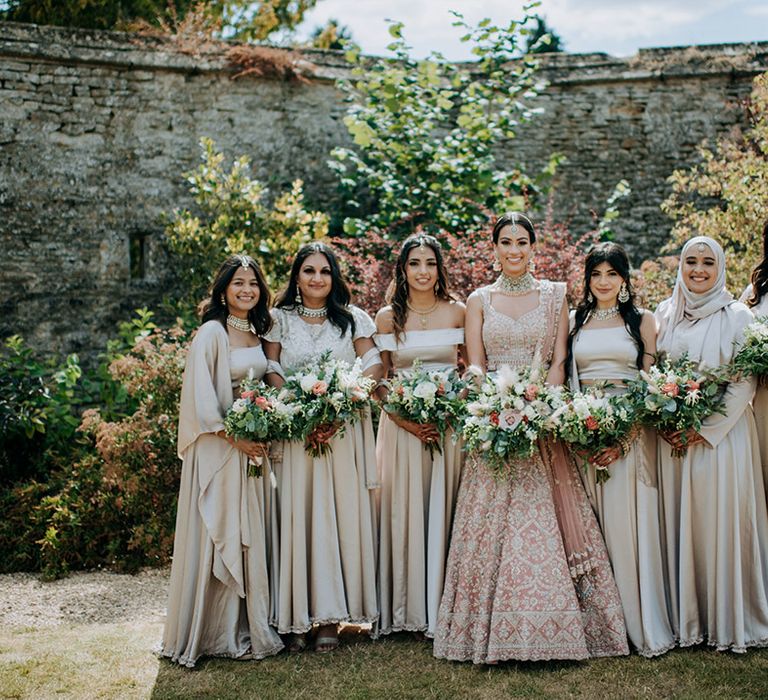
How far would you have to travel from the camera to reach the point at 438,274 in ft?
19.0

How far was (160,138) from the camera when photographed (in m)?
11.4

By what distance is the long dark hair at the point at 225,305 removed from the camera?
5.60 meters

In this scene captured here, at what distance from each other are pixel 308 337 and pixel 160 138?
678 cm

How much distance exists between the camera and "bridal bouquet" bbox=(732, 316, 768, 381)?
5070 mm

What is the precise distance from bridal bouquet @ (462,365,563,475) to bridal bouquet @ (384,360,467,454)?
17 cm

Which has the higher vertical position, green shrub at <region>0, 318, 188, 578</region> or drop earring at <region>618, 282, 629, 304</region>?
drop earring at <region>618, 282, 629, 304</region>

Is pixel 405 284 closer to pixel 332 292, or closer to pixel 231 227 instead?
pixel 332 292

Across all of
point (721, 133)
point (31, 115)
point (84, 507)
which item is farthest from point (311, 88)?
point (84, 507)

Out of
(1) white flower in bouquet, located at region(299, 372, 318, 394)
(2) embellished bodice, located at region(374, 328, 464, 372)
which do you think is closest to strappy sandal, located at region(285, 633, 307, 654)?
(1) white flower in bouquet, located at region(299, 372, 318, 394)

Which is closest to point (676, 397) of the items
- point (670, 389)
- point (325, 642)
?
point (670, 389)

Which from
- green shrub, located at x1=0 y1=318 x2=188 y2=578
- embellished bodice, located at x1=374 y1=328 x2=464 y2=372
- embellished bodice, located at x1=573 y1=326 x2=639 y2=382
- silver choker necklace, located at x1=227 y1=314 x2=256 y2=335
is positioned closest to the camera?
embellished bodice, located at x1=573 y1=326 x2=639 y2=382

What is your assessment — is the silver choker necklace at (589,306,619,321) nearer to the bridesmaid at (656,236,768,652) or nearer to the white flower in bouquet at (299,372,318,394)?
the bridesmaid at (656,236,768,652)

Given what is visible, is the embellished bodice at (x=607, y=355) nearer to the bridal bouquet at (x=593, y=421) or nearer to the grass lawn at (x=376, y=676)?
the bridal bouquet at (x=593, y=421)

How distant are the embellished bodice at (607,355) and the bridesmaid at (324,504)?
1.36 m
